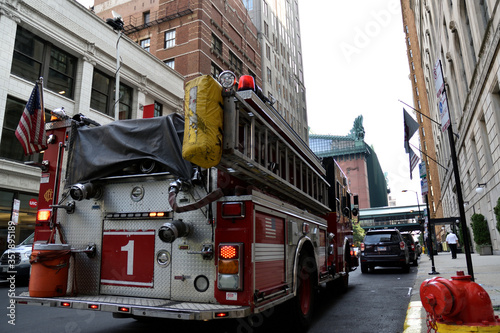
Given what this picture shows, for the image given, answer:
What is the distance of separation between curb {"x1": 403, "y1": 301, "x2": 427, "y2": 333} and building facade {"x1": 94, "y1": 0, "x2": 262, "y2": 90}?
25327 millimetres

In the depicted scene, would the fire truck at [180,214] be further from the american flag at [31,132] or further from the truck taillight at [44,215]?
the american flag at [31,132]

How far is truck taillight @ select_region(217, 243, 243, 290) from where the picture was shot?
3.78 m

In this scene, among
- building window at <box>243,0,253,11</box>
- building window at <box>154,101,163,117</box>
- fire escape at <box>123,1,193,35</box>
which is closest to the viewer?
building window at <box>154,101,163,117</box>

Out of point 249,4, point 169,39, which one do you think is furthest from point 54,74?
point 249,4

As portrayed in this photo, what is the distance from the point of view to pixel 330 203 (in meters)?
8.38

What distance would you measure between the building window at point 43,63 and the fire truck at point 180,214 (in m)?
14.5

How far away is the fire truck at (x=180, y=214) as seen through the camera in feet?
12.2

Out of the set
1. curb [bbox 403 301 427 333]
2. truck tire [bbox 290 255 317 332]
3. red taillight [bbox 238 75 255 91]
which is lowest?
curb [bbox 403 301 427 333]

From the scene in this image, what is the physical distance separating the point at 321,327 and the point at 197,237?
108 inches

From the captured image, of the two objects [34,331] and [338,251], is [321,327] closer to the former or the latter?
[338,251]

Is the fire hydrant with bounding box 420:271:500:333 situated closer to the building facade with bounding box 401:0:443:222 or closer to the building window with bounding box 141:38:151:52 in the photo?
the building window with bounding box 141:38:151:52

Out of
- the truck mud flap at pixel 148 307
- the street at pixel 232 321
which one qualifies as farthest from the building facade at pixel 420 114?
the truck mud flap at pixel 148 307

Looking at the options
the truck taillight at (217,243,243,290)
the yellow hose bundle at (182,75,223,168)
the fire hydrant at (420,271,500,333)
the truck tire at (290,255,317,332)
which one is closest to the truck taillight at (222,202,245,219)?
the truck taillight at (217,243,243,290)

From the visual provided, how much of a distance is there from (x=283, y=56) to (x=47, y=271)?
4788 centimetres
